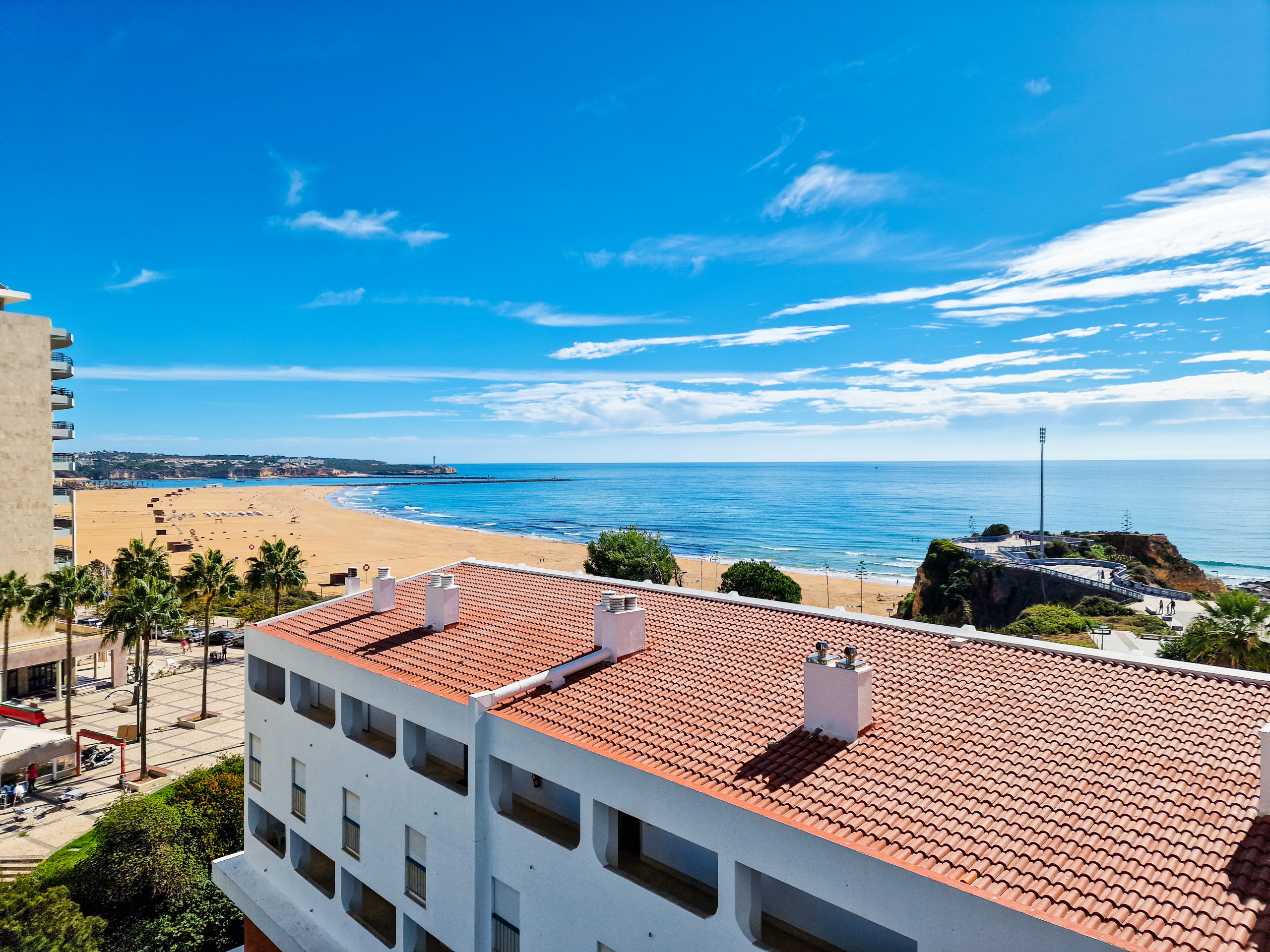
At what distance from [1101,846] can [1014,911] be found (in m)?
1.68

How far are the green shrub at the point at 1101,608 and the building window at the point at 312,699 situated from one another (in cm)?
5431

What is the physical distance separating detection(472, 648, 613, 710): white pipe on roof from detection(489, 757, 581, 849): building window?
3.79 feet

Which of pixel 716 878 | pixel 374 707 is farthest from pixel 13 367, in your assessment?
pixel 716 878

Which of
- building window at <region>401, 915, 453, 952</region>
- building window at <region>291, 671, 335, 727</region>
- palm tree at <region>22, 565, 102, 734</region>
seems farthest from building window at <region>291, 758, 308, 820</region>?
palm tree at <region>22, 565, 102, 734</region>

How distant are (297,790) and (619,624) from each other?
1150 cm

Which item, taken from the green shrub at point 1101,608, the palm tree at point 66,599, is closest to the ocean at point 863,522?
the green shrub at point 1101,608

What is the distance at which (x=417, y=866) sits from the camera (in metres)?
15.1

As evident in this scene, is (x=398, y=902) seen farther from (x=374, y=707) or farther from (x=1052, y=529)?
(x=1052, y=529)

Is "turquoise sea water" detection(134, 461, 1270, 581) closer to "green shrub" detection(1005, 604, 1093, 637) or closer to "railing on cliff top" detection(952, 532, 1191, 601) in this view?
"railing on cliff top" detection(952, 532, 1191, 601)

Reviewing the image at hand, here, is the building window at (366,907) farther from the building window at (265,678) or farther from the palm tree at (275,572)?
the palm tree at (275,572)

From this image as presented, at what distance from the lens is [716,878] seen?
1109 cm

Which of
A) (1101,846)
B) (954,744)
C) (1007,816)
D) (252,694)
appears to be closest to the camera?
(1101,846)

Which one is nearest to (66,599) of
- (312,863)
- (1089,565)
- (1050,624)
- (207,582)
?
(207,582)

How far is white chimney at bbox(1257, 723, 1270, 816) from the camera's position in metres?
8.12
